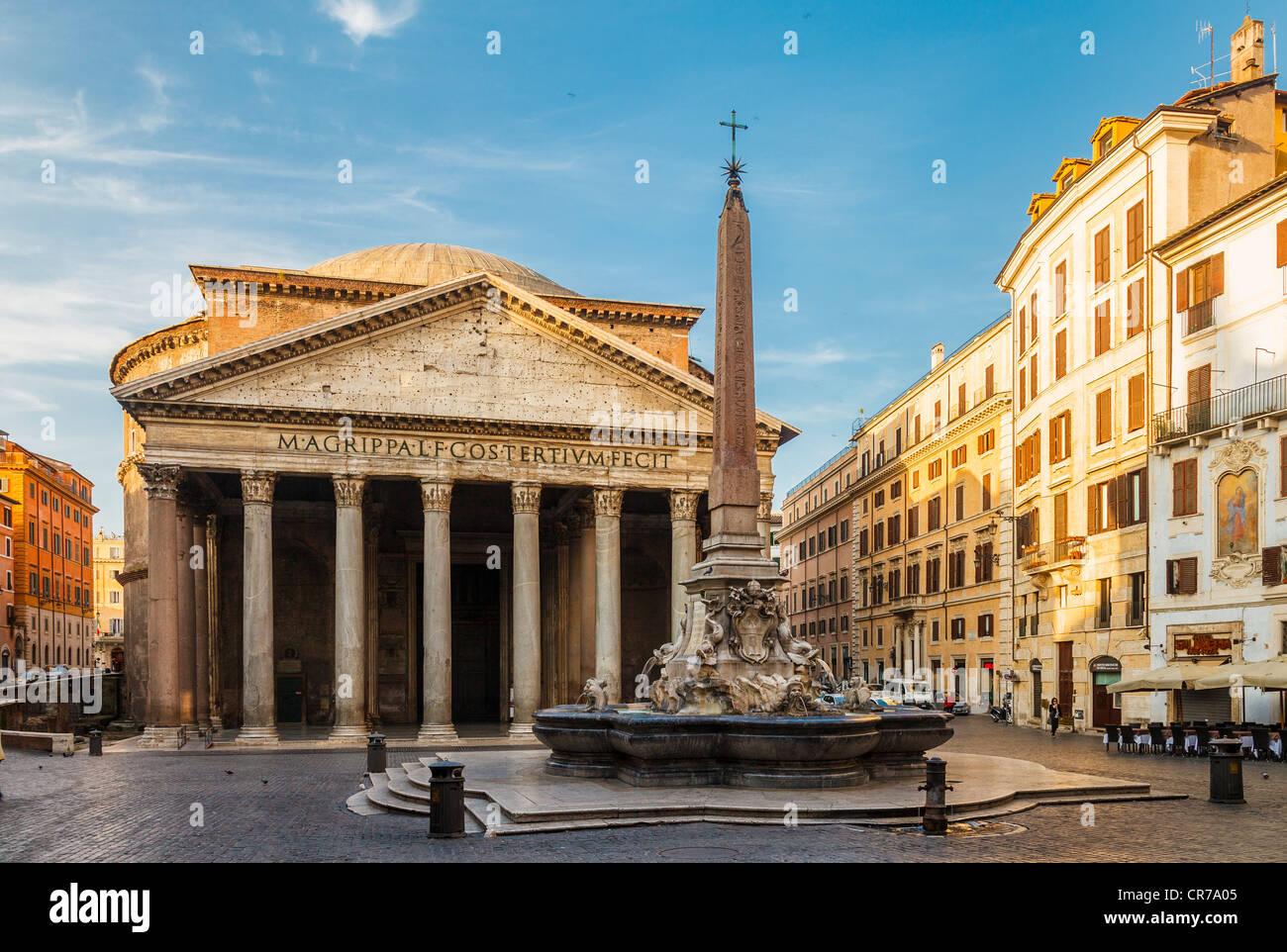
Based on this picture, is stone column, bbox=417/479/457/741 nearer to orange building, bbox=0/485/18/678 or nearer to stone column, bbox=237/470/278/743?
stone column, bbox=237/470/278/743

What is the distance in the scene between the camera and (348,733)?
3138 cm

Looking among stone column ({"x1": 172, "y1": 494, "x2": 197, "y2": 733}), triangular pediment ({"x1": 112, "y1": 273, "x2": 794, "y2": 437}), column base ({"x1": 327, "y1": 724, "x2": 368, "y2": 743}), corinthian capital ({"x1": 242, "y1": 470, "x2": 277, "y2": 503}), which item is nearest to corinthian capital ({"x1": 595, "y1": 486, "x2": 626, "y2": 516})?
triangular pediment ({"x1": 112, "y1": 273, "x2": 794, "y2": 437})

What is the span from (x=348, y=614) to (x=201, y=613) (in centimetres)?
695

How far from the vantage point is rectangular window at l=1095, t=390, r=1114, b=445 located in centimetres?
3167

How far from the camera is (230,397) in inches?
1245

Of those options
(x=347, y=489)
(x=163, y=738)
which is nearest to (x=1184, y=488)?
(x=347, y=489)

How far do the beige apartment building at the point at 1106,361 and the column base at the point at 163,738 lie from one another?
24385 mm

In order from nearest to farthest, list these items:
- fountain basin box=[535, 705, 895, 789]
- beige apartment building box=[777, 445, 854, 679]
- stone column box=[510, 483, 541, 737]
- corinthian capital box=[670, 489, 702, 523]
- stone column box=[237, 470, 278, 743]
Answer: fountain basin box=[535, 705, 895, 789], stone column box=[237, 470, 278, 743], stone column box=[510, 483, 541, 737], corinthian capital box=[670, 489, 702, 523], beige apartment building box=[777, 445, 854, 679]

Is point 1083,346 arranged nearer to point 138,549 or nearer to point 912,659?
point 912,659

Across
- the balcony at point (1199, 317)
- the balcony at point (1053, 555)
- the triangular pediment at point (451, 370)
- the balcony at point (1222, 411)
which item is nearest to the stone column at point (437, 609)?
the triangular pediment at point (451, 370)

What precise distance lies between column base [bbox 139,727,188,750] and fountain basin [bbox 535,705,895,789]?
64.2 feet

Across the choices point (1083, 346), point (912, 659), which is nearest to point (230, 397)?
point (1083, 346)

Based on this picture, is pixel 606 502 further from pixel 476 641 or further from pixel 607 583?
pixel 476 641

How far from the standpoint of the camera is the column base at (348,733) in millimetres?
31250
